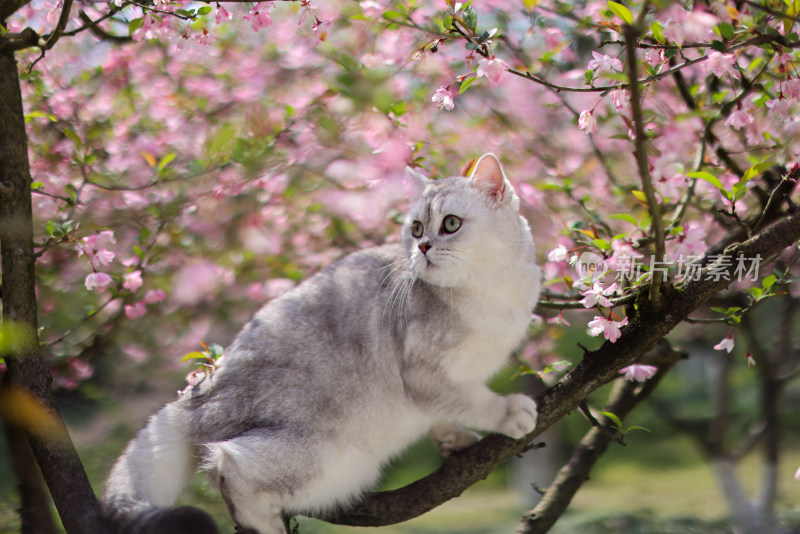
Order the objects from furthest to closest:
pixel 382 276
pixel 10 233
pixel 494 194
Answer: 1. pixel 382 276
2. pixel 494 194
3. pixel 10 233

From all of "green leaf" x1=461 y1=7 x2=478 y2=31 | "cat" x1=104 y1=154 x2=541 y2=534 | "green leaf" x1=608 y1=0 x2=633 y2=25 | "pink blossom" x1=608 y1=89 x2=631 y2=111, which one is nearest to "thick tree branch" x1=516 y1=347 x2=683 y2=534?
"cat" x1=104 y1=154 x2=541 y2=534

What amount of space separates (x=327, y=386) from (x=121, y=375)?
465 cm

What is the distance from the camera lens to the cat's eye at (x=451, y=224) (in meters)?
2.63

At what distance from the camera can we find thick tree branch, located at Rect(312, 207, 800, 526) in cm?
225

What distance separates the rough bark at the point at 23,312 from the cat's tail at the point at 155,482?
0.42 ft

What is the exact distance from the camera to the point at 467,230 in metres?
2.59

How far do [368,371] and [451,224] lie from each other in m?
0.74

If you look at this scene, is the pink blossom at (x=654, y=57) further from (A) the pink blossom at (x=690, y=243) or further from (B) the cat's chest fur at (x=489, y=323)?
(B) the cat's chest fur at (x=489, y=323)

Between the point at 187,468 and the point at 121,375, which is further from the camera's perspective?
the point at 121,375

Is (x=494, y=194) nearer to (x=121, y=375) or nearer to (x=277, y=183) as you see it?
(x=277, y=183)

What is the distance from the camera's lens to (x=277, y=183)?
426 centimetres

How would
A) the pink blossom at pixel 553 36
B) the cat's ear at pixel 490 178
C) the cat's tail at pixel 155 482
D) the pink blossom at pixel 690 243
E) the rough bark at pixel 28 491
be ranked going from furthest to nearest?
the pink blossom at pixel 553 36 < the rough bark at pixel 28 491 < the cat's ear at pixel 490 178 < the pink blossom at pixel 690 243 < the cat's tail at pixel 155 482

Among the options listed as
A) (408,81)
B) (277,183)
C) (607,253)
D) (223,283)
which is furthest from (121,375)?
(607,253)

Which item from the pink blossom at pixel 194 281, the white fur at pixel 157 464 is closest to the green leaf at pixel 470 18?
the white fur at pixel 157 464
